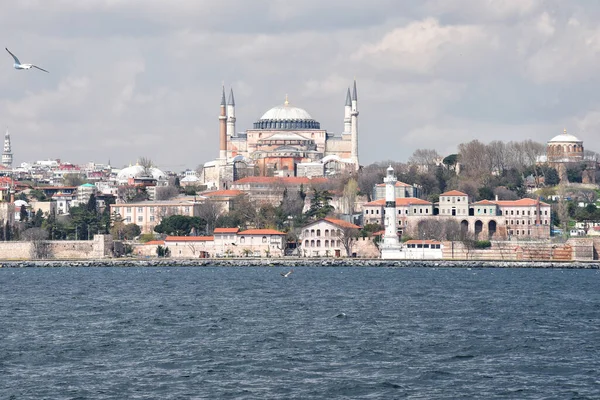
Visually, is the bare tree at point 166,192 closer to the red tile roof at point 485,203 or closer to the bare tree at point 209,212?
the bare tree at point 209,212

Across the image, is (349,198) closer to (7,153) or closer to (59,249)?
(59,249)

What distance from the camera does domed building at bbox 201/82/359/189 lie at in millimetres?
97938

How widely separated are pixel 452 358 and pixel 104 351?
7.00 metres

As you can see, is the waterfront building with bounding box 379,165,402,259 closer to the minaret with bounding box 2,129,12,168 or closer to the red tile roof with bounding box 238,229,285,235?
the red tile roof with bounding box 238,229,285,235

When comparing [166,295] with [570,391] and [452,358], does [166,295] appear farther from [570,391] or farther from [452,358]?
[570,391]

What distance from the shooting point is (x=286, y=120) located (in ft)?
349

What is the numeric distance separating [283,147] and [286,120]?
443 centimetres

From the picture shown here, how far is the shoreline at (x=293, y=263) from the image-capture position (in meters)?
64.9

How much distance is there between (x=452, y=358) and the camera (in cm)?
2662

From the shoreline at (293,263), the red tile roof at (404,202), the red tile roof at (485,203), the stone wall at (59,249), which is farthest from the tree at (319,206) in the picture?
the stone wall at (59,249)

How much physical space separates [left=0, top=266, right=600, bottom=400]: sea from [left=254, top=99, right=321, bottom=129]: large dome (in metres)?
57.5

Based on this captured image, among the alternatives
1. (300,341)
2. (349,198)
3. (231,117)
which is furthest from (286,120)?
(300,341)

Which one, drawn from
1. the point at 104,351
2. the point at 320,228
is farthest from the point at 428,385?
the point at 320,228

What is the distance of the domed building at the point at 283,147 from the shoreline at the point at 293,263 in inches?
1038
